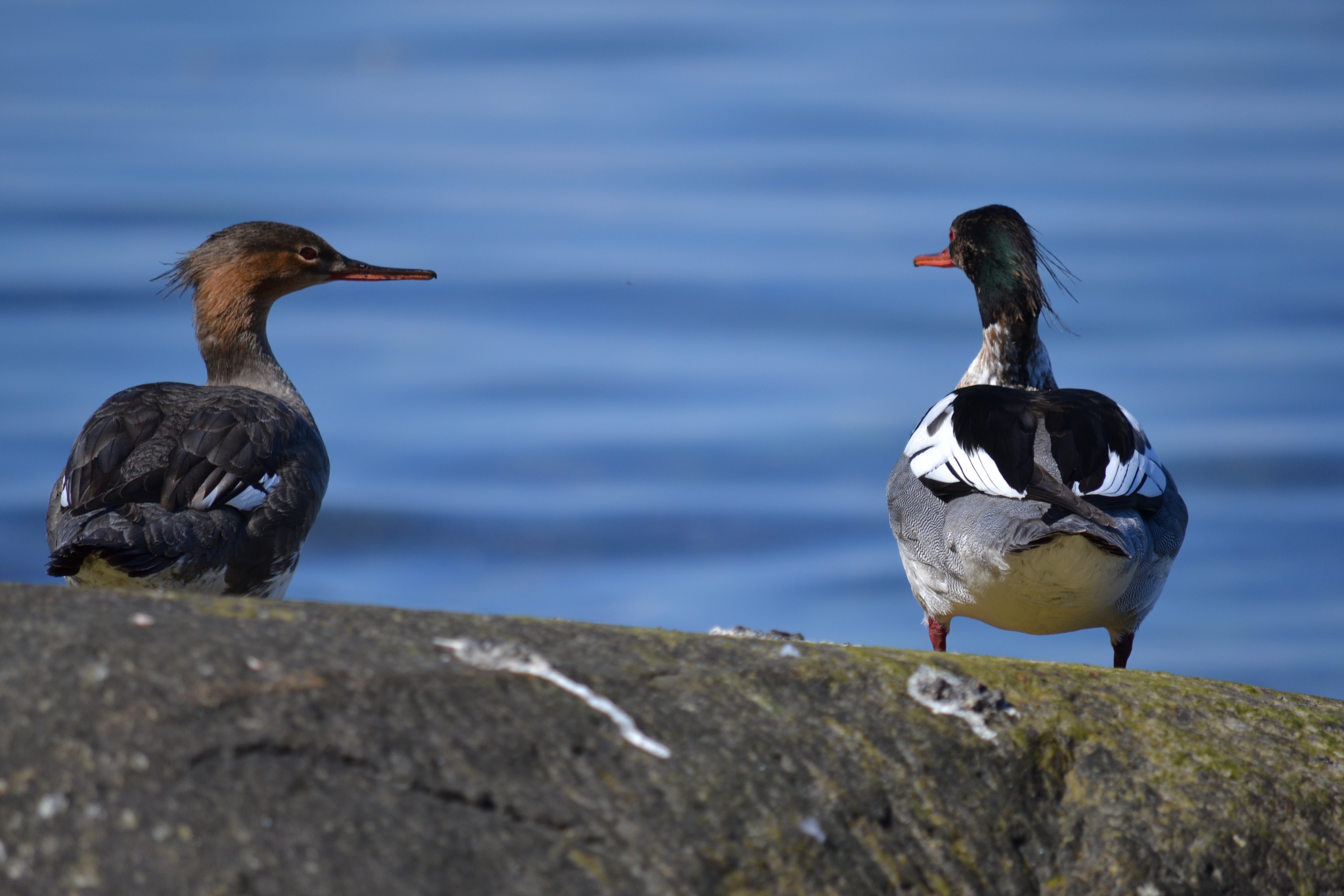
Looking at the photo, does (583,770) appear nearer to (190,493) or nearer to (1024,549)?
(1024,549)

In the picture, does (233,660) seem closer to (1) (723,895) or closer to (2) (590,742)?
(2) (590,742)

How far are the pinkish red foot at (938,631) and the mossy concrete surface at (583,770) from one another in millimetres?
2325

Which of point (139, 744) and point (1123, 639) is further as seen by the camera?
point (1123, 639)

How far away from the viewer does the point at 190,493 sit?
4895mm

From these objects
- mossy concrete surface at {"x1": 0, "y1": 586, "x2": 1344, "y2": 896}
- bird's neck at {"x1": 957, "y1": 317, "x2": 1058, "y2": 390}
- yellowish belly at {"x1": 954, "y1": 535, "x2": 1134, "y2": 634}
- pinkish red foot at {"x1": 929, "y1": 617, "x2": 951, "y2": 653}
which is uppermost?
bird's neck at {"x1": 957, "y1": 317, "x2": 1058, "y2": 390}

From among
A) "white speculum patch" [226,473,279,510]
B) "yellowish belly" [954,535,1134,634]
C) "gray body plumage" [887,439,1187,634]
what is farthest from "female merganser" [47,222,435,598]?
"yellowish belly" [954,535,1134,634]

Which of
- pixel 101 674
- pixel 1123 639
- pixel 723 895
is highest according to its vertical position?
pixel 1123 639

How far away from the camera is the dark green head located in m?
6.00

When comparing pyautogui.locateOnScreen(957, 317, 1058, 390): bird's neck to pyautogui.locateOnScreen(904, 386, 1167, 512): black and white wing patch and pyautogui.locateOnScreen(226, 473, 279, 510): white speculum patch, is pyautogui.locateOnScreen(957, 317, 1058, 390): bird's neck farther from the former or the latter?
pyautogui.locateOnScreen(226, 473, 279, 510): white speculum patch

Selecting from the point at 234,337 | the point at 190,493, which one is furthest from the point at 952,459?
the point at 234,337

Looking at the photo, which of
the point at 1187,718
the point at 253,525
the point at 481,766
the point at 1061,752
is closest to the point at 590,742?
the point at 481,766

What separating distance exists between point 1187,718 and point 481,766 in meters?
1.41

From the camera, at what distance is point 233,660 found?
2145 mm

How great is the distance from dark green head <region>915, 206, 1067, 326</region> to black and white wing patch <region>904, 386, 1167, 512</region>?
1.10 meters
